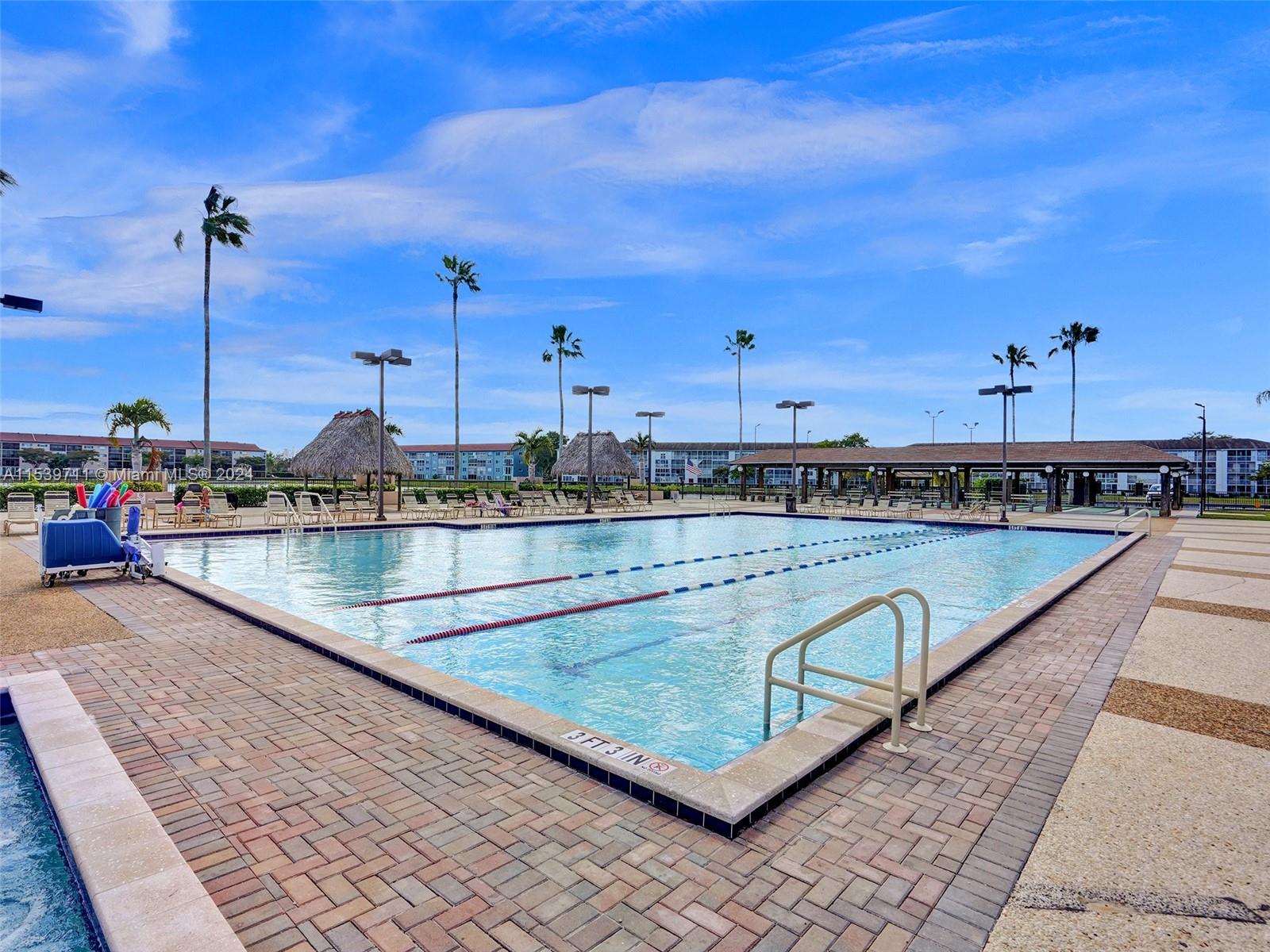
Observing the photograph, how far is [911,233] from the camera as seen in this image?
856 inches

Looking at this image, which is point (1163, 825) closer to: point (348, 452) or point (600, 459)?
point (348, 452)

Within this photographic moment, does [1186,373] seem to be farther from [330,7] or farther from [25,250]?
[25,250]

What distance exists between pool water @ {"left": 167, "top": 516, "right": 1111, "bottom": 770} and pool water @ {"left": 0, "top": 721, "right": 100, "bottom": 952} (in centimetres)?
292

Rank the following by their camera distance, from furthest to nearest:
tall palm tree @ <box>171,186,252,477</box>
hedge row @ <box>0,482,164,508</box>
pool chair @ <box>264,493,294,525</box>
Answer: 1. tall palm tree @ <box>171,186,252,477</box>
2. hedge row @ <box>0,482,164,508</box>
3. pool chair @ <box>264,493,294,525</box>

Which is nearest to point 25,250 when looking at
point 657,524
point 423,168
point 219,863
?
point 423,168

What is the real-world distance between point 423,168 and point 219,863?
62.1ft

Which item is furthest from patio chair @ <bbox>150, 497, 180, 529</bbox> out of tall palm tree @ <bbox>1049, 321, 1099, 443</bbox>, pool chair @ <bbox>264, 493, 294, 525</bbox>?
tall palm tree @ <bbox>1049, 321, 1099, 443</bbox>

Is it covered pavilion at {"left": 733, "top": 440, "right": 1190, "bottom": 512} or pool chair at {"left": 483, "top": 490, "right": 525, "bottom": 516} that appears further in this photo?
covered pavilion at {"left": 733, "top": 440, "right": 1190, "bottom": 512}

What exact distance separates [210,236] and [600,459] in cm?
1926

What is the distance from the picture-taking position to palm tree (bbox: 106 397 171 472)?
50.4 m

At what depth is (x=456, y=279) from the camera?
4056 cm

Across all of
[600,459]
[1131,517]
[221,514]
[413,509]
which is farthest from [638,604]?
[1131,517]

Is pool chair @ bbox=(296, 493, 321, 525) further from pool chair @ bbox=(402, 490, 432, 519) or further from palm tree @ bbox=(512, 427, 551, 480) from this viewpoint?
palm tree @ bbox=(512, 427, 551, 480)

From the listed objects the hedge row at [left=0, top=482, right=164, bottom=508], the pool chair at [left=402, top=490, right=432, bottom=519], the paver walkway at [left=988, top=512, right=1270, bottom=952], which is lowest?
the paver walkway at [left=988, top=512, right=1270, bottom=952]
